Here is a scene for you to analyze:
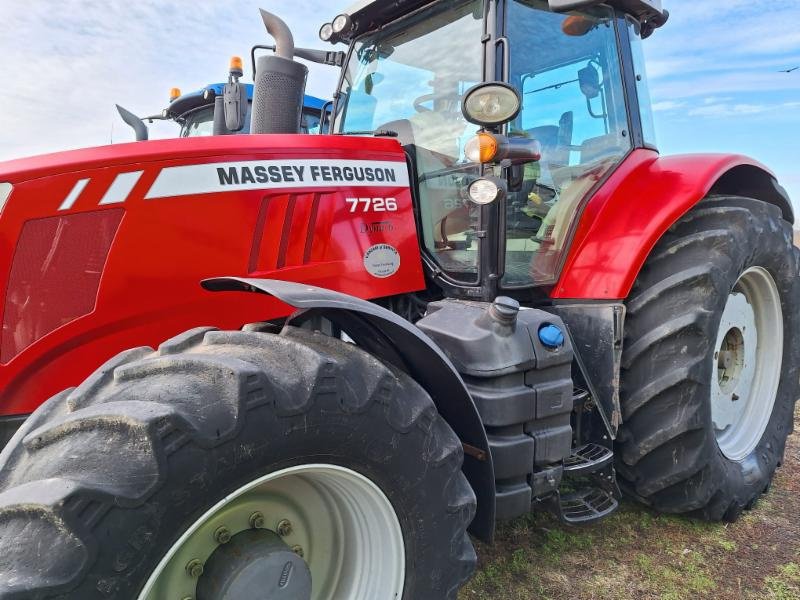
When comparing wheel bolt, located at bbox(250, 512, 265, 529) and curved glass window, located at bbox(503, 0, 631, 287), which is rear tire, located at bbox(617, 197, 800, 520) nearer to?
curved glass window, located at bbox(503, 0, 631, 287)

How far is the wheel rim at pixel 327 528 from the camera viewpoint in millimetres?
1357

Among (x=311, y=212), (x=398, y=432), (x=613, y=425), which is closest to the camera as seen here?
(x=398, y=432)

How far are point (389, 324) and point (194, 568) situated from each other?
74cm

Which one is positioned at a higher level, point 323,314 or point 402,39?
point 402,39

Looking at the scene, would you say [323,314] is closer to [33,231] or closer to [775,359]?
[33,231]

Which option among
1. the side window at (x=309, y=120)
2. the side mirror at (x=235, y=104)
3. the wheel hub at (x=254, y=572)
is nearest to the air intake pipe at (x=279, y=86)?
the side mirror at (x=235, y=104)

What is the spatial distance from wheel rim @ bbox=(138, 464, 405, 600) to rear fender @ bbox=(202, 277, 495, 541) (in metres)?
0.37

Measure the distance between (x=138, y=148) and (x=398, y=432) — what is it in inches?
46.0

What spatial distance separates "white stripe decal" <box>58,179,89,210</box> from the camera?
5.43ft

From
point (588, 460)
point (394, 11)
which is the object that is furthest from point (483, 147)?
point (588, 460)

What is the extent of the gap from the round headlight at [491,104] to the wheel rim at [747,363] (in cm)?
148

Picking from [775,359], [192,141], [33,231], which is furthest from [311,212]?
[775,359]

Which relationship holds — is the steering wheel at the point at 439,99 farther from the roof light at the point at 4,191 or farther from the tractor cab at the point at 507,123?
the roof light at the point at 4,191

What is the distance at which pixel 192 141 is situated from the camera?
1.86 metres
